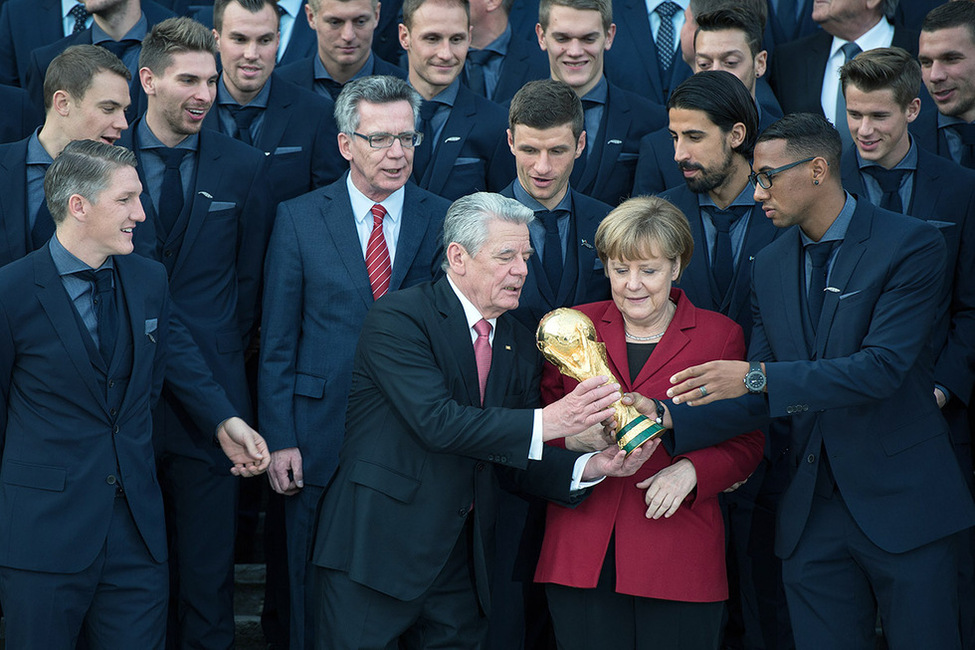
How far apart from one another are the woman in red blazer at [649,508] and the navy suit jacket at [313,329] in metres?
1.00

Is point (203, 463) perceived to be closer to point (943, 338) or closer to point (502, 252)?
point (502, 252)

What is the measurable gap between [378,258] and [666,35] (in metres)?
2.90

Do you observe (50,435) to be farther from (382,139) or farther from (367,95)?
(367,95)

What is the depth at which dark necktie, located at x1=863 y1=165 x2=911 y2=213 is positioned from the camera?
5.30 m

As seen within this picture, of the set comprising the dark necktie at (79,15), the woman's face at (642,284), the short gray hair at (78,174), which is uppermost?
the dark necktie at (79,15)

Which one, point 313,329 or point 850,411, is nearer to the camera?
point 850,411

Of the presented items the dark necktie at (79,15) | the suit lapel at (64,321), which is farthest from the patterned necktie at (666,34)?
the suit lapel at (64,321)

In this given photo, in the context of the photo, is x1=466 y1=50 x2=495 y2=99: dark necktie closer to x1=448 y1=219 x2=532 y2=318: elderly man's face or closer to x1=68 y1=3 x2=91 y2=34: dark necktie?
x1=68 y1=3 x2=91 y2=34: dark necktie

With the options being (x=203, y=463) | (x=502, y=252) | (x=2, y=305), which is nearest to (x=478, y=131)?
(x=502, y=252)

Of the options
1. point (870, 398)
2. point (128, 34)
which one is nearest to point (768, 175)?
point (870, 398)

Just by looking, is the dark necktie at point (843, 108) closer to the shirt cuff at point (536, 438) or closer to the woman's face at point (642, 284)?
the woman's face at point (642, 284)

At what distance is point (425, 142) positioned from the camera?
5.93 m

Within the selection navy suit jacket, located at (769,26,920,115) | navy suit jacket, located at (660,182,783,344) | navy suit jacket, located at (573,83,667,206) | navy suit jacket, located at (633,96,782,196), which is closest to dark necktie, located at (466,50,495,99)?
navy suit jacket, located at (573,83,667,206)

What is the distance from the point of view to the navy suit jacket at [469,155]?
583cm
